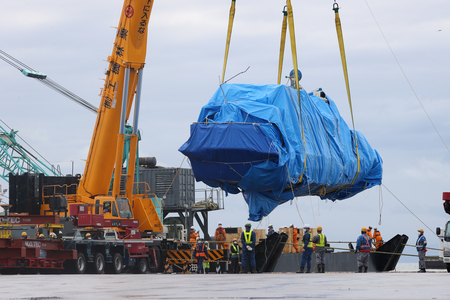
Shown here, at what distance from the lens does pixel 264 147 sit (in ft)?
61.3

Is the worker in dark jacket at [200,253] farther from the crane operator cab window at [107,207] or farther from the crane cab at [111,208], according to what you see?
the crane operator cab window at [107,207]

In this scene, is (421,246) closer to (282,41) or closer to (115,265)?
(282,41)

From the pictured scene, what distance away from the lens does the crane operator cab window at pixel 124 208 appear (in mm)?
22469

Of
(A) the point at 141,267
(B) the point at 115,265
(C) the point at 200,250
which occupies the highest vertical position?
(C) the point at 200,250

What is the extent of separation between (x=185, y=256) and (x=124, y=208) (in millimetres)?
2758

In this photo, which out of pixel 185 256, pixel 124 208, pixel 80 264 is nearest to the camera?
pixel 80 264

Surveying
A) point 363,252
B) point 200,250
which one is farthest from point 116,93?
point 363,252

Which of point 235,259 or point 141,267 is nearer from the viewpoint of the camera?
point 235,259

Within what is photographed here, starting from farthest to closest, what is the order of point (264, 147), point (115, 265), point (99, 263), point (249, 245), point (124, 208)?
point (124, 208)
point (115, 265)
point (99, 263)
point (249, 245)
point (264, 147)

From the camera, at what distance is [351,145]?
75.5 ft

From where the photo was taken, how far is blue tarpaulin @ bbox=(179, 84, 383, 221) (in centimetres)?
1886

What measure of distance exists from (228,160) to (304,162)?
2235mm

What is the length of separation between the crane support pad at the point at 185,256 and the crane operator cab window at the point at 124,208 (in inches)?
85.2

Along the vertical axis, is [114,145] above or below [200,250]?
above
